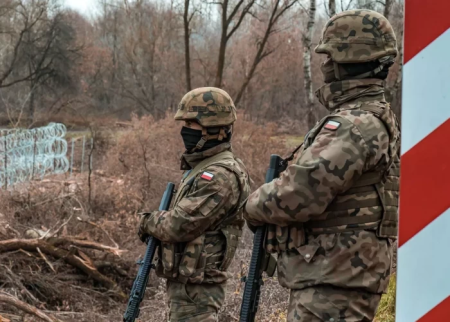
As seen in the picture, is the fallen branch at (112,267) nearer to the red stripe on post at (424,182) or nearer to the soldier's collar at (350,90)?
the soldier's collar at (350,90)

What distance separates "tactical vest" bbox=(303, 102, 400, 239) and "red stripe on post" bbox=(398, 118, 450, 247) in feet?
2.80

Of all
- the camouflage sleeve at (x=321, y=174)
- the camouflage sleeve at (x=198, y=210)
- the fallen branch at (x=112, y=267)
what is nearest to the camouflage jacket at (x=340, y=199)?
the camouflage sleeve at (x=321, y=174)

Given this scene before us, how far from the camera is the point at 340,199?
2.12 m

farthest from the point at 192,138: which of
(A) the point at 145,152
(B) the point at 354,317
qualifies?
(A) the point at 145,152

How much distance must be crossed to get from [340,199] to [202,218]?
0.97 meters

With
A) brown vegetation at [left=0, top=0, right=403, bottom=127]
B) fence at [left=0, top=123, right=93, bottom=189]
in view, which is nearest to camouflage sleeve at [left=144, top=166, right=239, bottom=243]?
fence at [left=0, top=123, right=93, bottom=189]

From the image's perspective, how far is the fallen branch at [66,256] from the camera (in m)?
6.63

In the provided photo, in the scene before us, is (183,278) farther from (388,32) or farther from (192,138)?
(388,32)

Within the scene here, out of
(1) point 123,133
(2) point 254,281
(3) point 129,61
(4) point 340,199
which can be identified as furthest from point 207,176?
(3) point 129,61

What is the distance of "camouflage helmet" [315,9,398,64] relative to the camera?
2.16 m

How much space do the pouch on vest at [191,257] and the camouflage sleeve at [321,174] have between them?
3.11ft

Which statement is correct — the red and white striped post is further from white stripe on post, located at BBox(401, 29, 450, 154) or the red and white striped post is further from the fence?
the fence

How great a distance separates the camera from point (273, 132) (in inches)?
556

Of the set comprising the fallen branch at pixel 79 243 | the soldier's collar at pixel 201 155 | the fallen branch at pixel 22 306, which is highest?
the soldier's collar at pixel 201 155
